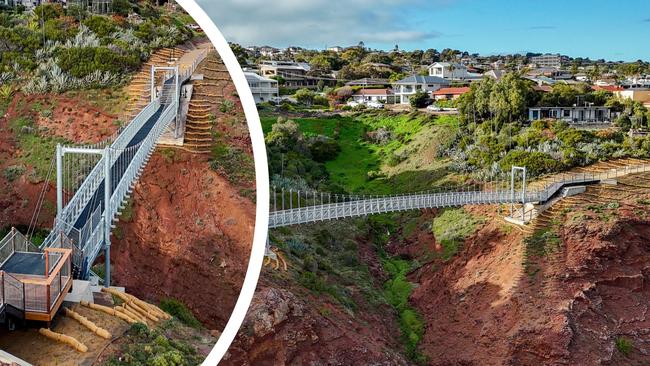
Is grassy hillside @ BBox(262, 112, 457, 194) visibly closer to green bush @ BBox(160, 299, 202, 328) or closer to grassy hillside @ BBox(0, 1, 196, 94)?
grassy hillside @ BBox(0, 1, 196, 94)

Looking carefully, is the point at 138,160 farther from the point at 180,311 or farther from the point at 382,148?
the point at 382,148

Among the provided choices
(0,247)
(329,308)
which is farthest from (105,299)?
(329,308)

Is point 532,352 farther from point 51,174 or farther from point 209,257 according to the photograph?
point 51,174

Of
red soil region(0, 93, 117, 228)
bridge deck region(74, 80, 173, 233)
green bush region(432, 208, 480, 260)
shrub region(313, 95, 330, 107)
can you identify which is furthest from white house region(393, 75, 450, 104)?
red soil region(0, 93, 117, 228)

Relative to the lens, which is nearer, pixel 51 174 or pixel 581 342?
pixel 51 174

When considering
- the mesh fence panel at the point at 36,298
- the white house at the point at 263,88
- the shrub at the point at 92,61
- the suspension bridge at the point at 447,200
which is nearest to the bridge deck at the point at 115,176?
the shrub at the point at 92,61

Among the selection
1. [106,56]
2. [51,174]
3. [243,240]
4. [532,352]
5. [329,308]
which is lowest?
[532,352]
